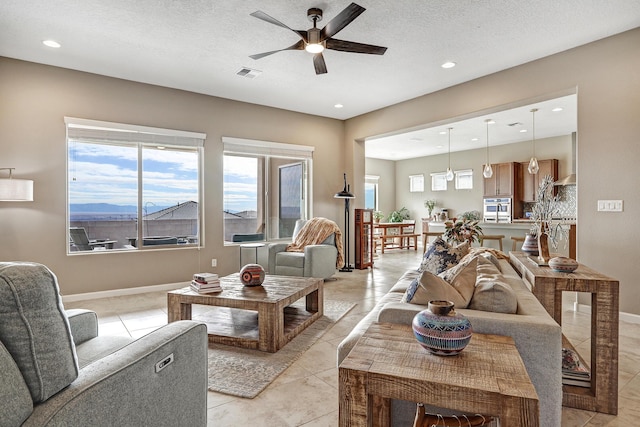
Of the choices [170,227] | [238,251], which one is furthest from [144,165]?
[238,251]

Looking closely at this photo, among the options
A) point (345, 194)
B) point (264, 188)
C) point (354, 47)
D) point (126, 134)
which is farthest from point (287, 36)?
point (345, 194)

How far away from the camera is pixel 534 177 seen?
8.52 meters

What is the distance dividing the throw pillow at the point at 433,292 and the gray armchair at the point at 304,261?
10.8 ft

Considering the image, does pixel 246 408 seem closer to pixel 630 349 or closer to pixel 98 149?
pixel 630 349

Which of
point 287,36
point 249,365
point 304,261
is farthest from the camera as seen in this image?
→ point 304,261

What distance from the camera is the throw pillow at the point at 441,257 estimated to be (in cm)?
265

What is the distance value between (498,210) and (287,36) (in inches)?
309

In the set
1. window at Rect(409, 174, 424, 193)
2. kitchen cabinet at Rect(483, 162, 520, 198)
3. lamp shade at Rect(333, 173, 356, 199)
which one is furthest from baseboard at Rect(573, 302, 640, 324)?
window at Rect(409, 174, 424, 193)

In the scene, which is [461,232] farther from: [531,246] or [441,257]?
[441,257]

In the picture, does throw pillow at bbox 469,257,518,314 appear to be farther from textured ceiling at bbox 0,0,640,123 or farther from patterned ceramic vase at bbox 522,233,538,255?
textured ceiling at bbox 0,0,640,123

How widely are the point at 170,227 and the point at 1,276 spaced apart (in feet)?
14.6

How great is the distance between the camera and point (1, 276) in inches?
33.2

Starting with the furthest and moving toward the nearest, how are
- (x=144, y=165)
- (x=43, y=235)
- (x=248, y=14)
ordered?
(x=144, y=165)
(x=43, y=235)
(x=248, y=14)

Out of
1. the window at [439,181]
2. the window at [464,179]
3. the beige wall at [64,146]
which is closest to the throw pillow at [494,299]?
the beige wall at [64,146]
